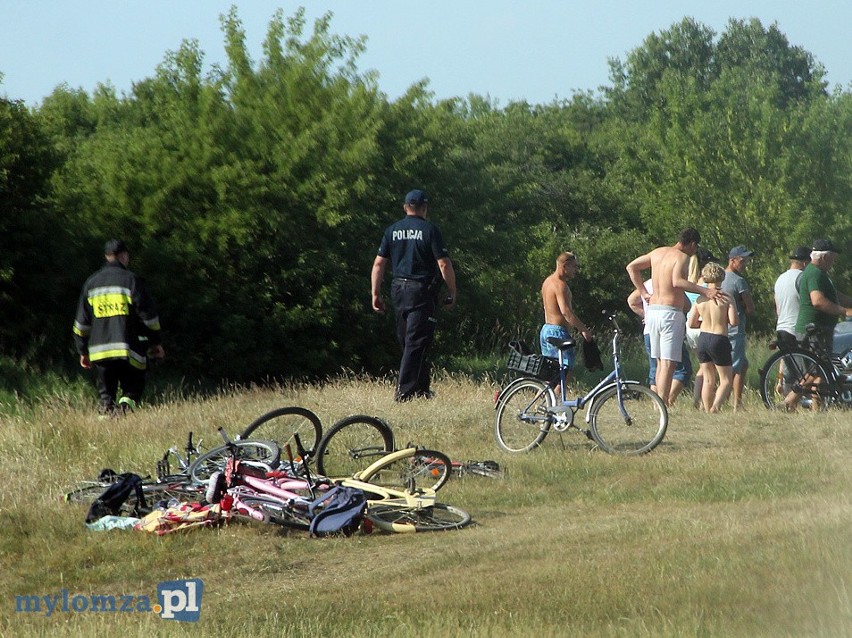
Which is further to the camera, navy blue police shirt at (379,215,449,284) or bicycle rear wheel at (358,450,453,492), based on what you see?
navy blue police shirt at (379,215,449,284)

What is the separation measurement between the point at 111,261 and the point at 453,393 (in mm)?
3917

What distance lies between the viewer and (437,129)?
25.3 m

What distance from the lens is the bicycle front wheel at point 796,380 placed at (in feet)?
43.5

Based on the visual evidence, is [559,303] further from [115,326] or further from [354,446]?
[115,326]

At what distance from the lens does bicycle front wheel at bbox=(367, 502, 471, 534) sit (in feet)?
27.1

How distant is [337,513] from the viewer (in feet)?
26.6

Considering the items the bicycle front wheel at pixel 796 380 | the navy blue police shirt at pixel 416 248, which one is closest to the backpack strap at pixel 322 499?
the navy blue police shirt at pixel 416 248

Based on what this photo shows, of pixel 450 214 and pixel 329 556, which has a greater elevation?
pixel 450 214

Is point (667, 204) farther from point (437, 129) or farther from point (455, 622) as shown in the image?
point (455, 622)

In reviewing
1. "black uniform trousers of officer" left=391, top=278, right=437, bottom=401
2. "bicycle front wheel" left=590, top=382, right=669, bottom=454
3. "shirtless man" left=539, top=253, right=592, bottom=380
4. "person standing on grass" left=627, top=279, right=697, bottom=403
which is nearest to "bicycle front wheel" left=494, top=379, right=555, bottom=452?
"bicycle front wheel" left=590, top=382, right=669, bottom=454

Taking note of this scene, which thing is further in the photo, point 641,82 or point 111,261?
point 641,82

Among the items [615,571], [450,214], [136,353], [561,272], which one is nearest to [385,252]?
[561,272]

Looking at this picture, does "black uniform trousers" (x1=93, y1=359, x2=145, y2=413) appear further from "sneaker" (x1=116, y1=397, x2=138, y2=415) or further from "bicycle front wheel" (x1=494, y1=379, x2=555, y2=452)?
"bicycle front wheel" (x1=494, y1=379, x2=555, y2=452)

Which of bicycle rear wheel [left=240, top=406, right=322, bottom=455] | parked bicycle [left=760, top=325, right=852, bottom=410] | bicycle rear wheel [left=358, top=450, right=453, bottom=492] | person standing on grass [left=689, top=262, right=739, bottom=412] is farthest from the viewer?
parked bicycle [left=760, top=325, right=852, bottom=410]
